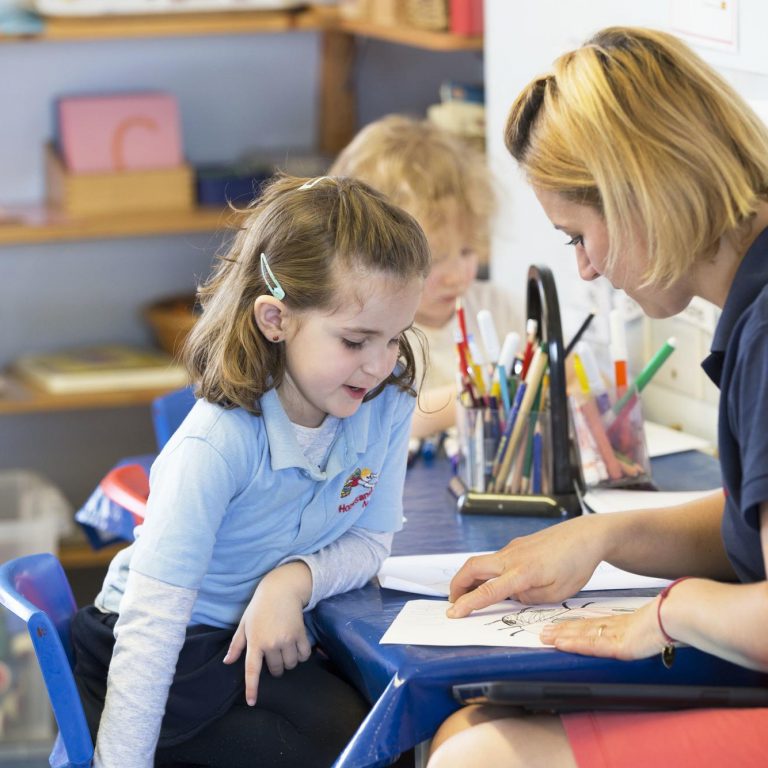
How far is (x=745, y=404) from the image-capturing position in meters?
1.07

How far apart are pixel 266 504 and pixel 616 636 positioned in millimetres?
406

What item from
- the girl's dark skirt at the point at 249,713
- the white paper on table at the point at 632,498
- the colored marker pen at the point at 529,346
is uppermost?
the colored marker pen at the point at 529,346

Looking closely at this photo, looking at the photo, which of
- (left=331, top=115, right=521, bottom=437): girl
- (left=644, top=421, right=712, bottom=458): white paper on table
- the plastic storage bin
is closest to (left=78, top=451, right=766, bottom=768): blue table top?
(left=644, top=421, right=712, bottom=458): white paper on table

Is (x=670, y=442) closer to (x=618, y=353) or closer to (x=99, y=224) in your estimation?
(x=618, y=353)

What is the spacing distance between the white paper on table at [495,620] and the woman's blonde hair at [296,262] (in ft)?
0.91

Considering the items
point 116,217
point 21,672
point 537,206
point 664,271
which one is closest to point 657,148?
point 664,271

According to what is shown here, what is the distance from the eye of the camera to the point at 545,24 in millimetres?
2244

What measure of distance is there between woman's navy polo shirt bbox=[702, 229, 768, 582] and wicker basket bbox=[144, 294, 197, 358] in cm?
181

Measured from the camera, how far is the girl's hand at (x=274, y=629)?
4.25 ft

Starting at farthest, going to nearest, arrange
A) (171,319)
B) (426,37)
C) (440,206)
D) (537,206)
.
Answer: (171,319), (426,37), (537,206), (440,206)

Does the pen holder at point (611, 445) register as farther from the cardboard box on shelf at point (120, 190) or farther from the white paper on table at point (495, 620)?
the cardboard box on shelf at point (120, 190)

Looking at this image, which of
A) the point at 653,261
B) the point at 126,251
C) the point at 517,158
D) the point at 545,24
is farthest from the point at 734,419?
the point at 126,251

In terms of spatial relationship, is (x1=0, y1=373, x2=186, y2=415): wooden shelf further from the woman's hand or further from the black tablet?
the black tablet

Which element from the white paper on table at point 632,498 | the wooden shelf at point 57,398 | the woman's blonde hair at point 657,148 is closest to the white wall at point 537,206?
the white paper on table at point 632,498
